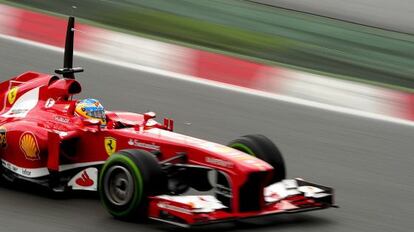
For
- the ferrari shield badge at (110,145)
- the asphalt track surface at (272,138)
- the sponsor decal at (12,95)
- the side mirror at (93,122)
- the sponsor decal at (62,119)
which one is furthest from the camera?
the sponsor decal at (12,95)

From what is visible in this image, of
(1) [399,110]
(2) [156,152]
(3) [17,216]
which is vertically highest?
(1) [399,110]

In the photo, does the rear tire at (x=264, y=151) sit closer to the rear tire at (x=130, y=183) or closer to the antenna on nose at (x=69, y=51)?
the rear tire at (x=130, y=183)

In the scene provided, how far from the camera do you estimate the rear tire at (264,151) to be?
8219mm

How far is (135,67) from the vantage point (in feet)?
41.1

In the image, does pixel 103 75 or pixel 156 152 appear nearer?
pixel 156 152

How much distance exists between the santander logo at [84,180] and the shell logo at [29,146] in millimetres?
389

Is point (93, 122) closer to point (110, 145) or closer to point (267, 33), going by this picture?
point (110, 145)

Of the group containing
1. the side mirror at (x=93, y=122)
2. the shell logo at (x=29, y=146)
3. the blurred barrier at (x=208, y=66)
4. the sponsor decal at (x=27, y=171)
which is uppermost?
the blurred barrier at (x=208, y=66)

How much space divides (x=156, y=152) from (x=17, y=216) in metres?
1.09

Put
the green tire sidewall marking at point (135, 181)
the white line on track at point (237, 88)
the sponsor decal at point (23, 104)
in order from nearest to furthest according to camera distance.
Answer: the green tire sidewall marking at point (135, 181) < the sponsor decal at point (23, 104) < the white line on track at point (237, 88)

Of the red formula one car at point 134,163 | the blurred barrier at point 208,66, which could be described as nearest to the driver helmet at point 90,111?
the red formula one car at point 134,163

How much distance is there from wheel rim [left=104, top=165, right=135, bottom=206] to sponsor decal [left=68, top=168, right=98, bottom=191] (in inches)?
20.7

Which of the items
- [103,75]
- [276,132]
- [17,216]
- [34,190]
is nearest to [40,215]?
[17,216]

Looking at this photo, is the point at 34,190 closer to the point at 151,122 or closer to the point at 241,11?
the point at 151,122
